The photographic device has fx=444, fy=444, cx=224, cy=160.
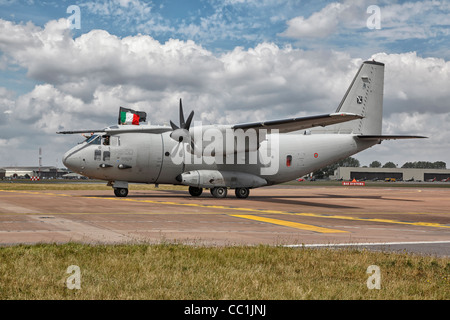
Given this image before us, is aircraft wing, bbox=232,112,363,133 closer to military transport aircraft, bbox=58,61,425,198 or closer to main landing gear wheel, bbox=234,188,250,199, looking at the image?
military transport aircraft, bbox=58,61,425,198

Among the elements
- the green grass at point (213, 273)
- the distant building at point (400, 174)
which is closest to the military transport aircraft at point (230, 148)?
the green grass at point (213, 273)

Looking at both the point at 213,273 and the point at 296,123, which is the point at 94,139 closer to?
the point at 296,123

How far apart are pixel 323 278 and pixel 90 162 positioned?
2578 cm

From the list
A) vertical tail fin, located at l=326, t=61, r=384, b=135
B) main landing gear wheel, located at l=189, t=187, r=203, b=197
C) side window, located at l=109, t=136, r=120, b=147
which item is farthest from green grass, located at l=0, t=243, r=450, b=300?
vertical tail fin, located at l=326, t=61, r=384, b=135

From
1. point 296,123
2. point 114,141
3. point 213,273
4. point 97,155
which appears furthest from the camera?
point 114,141

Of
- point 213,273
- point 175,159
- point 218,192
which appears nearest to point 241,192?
point 218,192

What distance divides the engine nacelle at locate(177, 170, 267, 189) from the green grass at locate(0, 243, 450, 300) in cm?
2180

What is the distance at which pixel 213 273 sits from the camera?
843 cm

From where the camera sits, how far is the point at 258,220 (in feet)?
63.7

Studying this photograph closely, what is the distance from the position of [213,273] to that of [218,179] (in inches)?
1008

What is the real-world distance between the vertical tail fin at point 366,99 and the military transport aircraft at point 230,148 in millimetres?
84

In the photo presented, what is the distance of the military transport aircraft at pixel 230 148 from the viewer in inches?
1244
